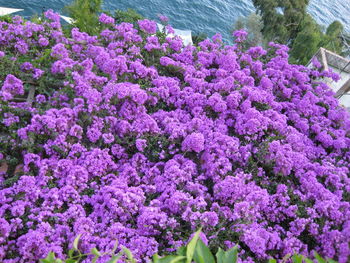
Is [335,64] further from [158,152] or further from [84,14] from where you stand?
[158,152]

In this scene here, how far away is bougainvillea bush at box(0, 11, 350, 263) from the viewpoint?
340cm

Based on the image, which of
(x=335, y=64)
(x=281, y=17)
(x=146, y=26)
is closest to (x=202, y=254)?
(x=146, y=26)

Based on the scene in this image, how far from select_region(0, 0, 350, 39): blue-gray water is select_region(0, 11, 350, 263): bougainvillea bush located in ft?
64.0

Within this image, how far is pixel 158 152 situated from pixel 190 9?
93.5ft

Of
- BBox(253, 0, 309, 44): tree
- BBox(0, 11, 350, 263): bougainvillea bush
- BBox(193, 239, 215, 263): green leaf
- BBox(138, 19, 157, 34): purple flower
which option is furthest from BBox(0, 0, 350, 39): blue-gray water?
BBox(193, 239, 215, 263): green leaf

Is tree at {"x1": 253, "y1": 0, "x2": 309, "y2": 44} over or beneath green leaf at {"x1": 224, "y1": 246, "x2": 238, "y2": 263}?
beneath

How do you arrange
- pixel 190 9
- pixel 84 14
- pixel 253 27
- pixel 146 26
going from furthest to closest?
pixel 190 9 < pixel 253 27 < pixel 84 14 < pixel 146 26


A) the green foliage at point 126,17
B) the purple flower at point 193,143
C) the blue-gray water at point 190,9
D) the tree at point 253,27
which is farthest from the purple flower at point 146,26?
the tree at point 253,27

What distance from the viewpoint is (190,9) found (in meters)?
30.1

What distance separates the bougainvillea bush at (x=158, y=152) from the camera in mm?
3402

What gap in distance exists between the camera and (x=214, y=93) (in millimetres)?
5410

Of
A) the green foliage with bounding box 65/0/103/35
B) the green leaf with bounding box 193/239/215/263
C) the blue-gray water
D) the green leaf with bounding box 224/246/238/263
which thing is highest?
the green leaf with bounding box 224/246/238/263

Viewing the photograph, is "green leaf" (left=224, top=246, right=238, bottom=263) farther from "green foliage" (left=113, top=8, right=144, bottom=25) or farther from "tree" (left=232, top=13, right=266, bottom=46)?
"tree" (left=232, top=13, right=266, bottom=46)

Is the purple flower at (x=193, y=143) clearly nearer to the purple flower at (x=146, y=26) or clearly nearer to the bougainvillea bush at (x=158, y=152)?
the bougainvillea bush at (x=158, y=152)
